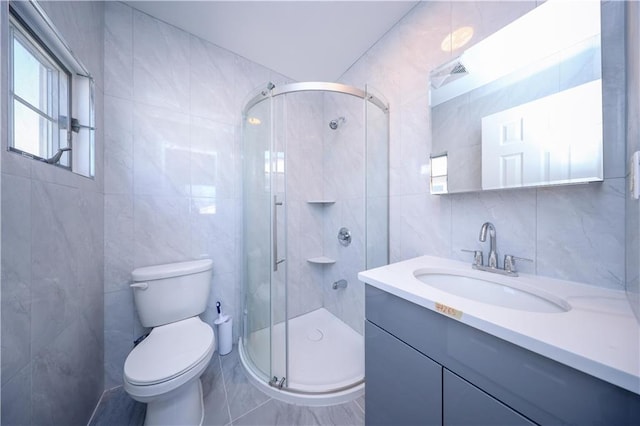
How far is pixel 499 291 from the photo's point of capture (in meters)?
0.86

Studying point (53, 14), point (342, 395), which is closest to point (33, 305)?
point (53, 14)

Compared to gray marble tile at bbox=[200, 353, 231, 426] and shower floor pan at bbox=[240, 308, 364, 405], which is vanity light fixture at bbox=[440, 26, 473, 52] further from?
gray marble tile at bbox=[200, 353, 231, 426]

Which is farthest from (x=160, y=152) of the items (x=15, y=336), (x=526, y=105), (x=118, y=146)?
(x=526, y=105)

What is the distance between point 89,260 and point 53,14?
1140mm

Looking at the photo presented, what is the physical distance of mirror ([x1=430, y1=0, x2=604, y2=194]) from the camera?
72 centimetres

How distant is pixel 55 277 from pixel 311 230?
5.06 feet

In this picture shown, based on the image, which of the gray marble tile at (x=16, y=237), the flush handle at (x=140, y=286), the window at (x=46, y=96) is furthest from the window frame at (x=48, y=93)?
the flush handle at (x=140, y=286)

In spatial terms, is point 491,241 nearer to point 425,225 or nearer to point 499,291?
point 499,291

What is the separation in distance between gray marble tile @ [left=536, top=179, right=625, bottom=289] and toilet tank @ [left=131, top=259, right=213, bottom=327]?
1.86 m

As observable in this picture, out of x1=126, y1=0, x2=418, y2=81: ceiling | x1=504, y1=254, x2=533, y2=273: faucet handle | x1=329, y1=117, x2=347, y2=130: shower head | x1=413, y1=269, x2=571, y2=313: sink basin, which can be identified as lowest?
x1=413, y1=269, x2=571, y2=313: sink basin

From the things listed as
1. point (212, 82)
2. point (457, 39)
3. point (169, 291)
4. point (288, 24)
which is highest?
point (288, 24)

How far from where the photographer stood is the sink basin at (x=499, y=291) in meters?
0.73

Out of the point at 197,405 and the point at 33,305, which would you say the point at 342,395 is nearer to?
the point at 197,405

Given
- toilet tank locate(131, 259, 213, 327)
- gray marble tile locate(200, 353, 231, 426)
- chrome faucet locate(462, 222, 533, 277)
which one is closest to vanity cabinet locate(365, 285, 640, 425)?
chrome faucet locate(462, 222, 533, 277)
